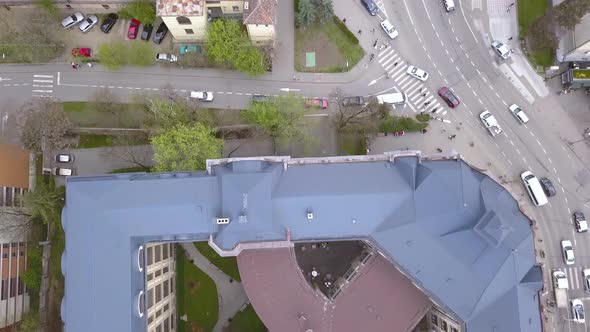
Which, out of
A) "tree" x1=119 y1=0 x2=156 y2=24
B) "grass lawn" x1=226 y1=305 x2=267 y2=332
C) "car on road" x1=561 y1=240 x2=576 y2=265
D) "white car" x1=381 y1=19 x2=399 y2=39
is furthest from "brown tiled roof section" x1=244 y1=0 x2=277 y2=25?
"car on road" x1=561 y1=240 x2=576 y2=265

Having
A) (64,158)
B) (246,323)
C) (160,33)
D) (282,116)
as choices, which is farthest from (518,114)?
(64,158)

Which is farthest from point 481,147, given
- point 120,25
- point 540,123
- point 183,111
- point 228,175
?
point 120,25

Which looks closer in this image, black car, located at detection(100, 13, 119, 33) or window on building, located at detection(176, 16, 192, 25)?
window on building, located at detection(176, 16, 192, 25)

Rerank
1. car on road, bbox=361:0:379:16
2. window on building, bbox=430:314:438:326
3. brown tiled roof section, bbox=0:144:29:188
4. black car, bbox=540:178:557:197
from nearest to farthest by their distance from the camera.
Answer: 1. window on building, bbox=430:314:438:326
2. brown tiled roof section, bbox=0:144:29:188
3. black car, bbox=540:178:557:197
4. car on road, bbox=361:0:379:16

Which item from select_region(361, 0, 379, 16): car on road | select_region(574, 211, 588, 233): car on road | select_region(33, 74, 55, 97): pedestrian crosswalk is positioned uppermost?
select_region(361, 0, 379, 16): car on road

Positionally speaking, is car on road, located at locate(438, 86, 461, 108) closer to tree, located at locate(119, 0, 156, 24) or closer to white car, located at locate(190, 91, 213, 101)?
white car, located at locate(190, 91, 213, 101)

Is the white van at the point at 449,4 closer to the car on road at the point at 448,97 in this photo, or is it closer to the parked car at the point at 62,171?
the car on road at the point at 448,97

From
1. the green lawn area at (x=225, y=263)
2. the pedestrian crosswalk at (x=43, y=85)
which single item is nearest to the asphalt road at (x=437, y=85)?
the pedestrian crosswalk at (x=43, y=85)
